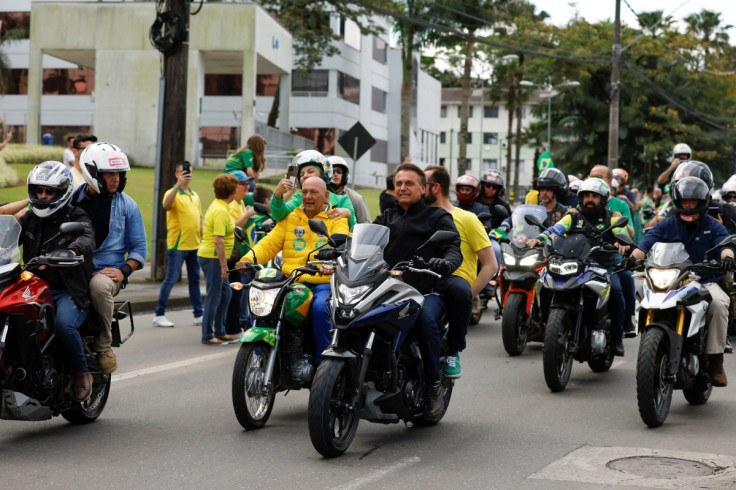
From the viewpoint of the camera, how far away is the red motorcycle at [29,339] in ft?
21.7

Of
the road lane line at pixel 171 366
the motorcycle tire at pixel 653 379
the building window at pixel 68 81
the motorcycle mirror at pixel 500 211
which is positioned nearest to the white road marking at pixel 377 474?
the motorcycle tire at pixel 653 379

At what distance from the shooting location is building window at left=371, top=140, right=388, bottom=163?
221ft

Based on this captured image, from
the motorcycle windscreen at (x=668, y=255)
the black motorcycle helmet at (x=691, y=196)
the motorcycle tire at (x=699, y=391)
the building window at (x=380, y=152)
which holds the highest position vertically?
the building window at (x=380, y=152)

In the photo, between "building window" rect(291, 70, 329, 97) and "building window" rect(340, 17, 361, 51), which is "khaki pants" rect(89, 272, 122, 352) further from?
"building window" rect(340, 17, 361, 51)

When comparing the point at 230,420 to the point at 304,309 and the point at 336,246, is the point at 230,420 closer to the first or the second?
the point at 304,309

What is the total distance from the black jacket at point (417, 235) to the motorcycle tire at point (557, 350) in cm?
196

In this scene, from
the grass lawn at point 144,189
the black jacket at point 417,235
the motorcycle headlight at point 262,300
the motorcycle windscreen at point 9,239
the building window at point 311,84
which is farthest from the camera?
the building window at point 311,84

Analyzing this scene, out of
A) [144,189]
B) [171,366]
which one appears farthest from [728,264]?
[144,189]

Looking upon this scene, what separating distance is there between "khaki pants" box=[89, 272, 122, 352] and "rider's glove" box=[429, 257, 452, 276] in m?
2.19

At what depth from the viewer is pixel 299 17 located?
2008 inches

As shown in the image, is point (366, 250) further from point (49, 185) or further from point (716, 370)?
point (716, 370)

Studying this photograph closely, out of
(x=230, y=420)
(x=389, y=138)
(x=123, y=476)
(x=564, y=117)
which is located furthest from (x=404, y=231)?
(x=389, y=138)

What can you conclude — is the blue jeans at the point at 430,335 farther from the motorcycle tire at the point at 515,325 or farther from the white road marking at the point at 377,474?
the motorcycle tire at the point at 515,325

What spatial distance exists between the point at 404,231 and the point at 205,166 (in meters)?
36.1
